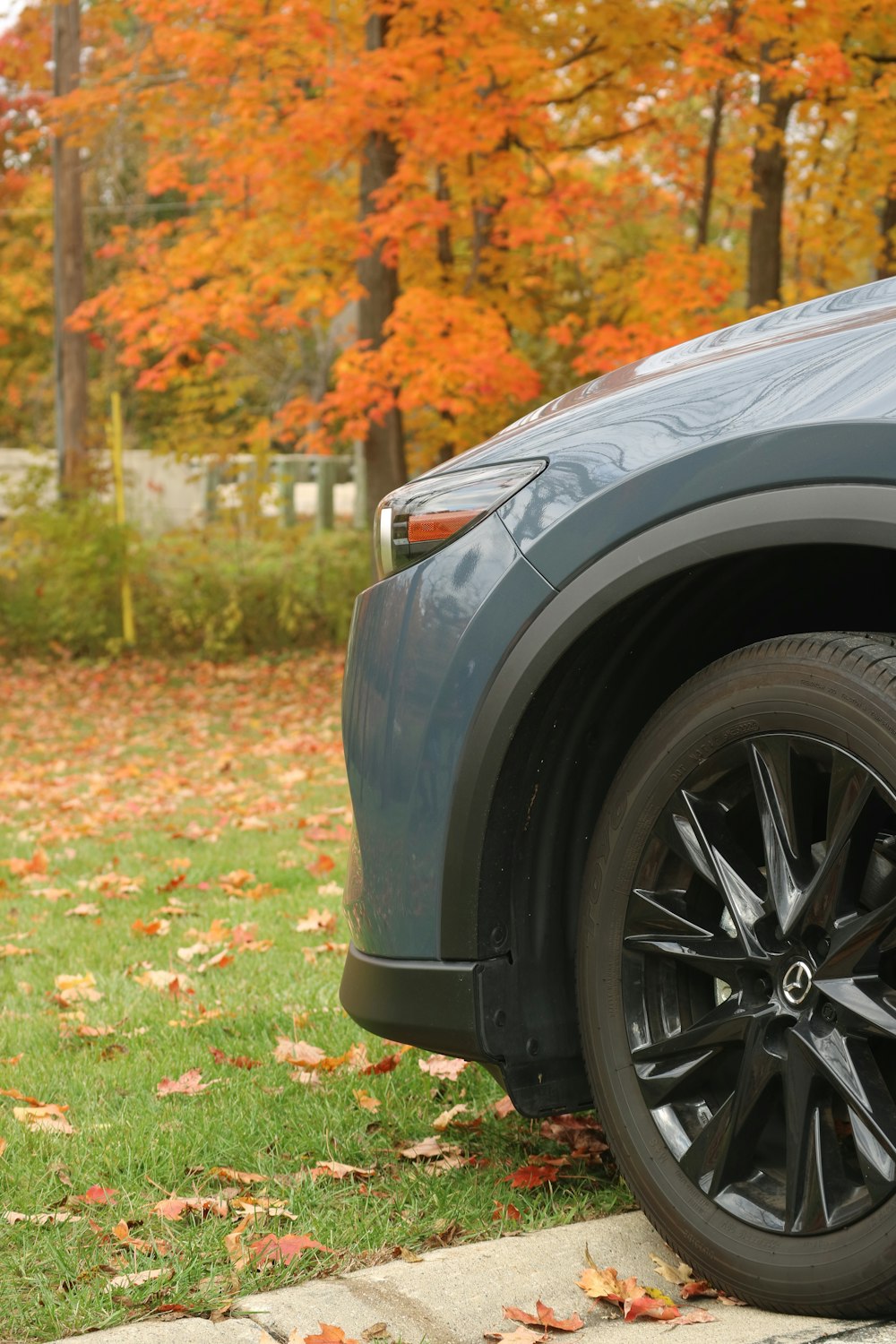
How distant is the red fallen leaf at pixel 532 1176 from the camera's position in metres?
2.75

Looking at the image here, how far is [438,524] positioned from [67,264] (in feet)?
51.6

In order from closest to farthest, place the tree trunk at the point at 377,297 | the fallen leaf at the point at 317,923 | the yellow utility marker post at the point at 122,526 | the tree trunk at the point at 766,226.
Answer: the fallen leaf at the point at 317,923
the tree trunk at the point at 377,297
the tree trunk at the point at 766,226
the yellow utility marker post at the point at 122,526

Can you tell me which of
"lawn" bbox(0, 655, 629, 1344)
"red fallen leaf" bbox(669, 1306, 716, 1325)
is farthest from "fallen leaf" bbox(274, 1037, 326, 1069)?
"red fallen leaf" bbox(669, 1306, 716, 1325)

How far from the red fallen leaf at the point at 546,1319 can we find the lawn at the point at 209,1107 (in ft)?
1.02

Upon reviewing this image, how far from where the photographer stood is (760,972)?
2188 millimetres

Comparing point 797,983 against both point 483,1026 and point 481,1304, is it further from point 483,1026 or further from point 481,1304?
point 481,1304

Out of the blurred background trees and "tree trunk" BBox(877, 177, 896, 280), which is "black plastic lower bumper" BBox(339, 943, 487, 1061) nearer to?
the blurred background trees

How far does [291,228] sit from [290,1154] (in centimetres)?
1094

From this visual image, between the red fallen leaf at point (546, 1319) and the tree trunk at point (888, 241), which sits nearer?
the red fallen leaf at point (546, 1319)

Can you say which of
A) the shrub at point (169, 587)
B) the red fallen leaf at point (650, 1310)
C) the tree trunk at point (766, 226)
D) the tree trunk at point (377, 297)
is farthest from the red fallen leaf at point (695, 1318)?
the shrub at point (169, 587)

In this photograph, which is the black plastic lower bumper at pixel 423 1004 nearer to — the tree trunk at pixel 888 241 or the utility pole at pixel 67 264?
the tree trunk at pixel 888 241

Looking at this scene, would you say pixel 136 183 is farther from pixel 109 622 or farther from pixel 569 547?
pixel 569 547

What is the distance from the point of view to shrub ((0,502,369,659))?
1527 centimetres

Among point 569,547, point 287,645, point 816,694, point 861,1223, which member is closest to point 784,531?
point 816,694
